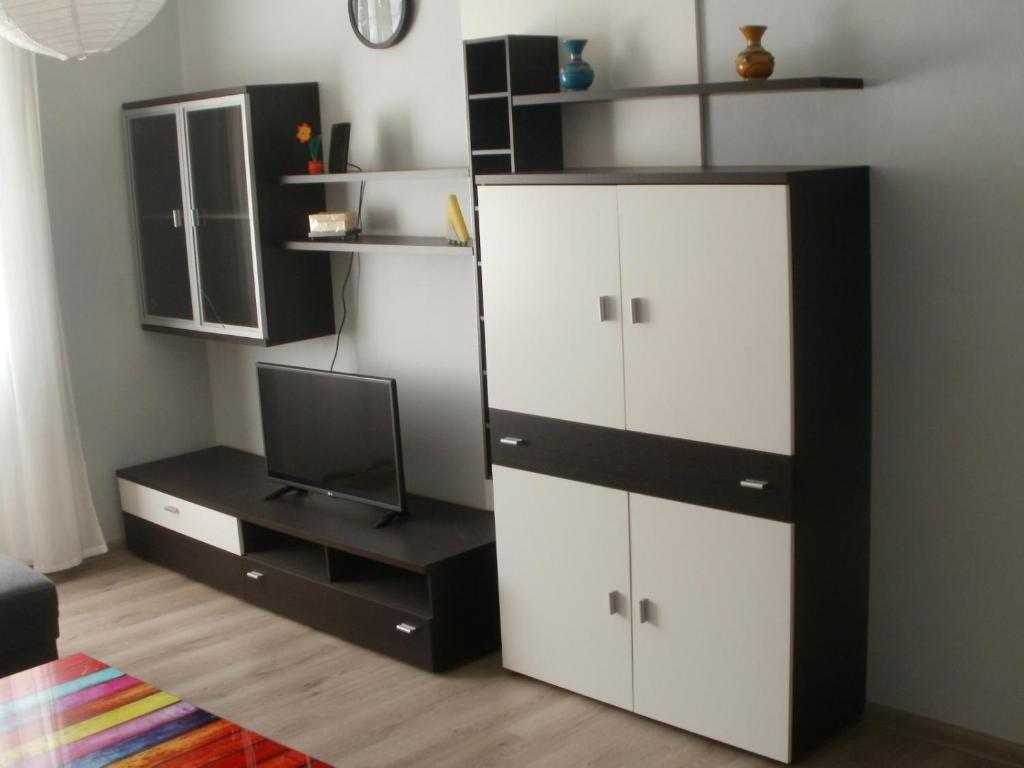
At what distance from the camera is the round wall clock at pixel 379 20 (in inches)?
153

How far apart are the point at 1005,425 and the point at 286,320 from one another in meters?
2.58

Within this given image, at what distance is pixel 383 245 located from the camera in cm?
385

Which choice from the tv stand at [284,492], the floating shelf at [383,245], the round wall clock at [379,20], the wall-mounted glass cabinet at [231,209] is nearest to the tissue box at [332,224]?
the floating shelf at [383,245]

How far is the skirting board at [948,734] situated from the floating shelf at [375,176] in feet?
6.44

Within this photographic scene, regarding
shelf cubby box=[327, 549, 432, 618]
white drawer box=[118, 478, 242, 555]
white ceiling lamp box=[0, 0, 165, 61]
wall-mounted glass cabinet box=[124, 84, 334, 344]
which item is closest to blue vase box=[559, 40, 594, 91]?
white ceiling lamp box=[0, 0, 165, 61]

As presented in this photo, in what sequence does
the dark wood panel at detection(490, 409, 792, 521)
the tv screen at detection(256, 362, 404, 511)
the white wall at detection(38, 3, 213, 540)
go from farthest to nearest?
1. the white wall at detection(38, 3, 213, 540)
2. the tv screen at detection(256, 362, 404, 511)
3. the dark wood panel at detection(490, 409, 792, 521)

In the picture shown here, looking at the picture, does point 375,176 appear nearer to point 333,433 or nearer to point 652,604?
point 333,433

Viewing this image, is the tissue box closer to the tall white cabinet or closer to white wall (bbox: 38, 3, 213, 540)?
the tall white cabinet

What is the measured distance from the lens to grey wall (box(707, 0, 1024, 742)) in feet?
8.80

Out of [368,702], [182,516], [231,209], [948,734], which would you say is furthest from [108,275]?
[948,734]

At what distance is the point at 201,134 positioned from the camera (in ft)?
14.3

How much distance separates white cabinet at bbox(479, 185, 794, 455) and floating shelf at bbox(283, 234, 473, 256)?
0.40 meters

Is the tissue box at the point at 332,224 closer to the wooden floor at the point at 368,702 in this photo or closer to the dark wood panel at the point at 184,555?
the dark wood panel at the point at 184,555

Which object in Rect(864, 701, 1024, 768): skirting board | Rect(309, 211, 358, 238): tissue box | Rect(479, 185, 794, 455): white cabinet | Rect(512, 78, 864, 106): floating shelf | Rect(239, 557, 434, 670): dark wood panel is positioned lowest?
Rect(864, 701, 1024, 768): skirting board
